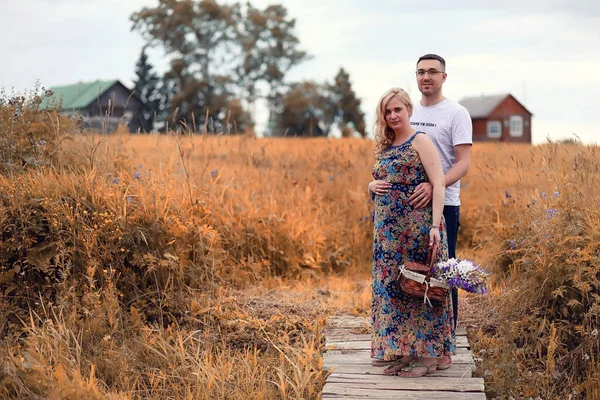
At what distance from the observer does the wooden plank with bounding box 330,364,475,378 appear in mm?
4891

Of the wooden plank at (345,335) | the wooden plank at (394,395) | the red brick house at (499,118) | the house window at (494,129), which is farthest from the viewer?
the red brick house at (499,118)

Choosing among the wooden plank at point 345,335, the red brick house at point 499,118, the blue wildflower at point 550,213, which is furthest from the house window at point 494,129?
the wooden plank at point 345,335

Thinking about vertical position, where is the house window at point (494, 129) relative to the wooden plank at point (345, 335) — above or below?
above

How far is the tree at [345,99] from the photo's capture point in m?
38.3

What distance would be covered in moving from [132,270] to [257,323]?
51.2 inches

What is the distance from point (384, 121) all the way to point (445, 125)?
622mm

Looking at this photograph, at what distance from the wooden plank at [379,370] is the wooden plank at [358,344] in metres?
0.38

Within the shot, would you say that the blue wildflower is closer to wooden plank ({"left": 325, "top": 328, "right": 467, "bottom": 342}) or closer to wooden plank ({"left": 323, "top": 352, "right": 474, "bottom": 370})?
wooden plank ({"left": 325, "top": 328, "right": 467, "bottom": 342})

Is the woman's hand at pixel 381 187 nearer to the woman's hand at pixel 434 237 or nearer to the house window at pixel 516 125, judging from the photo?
the woman's hand at pixel 434 237

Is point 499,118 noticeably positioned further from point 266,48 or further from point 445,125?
point 445,125

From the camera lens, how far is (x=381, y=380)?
477 cm

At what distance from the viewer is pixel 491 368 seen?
526 centimetres

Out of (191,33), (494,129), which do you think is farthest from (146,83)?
(494,129)

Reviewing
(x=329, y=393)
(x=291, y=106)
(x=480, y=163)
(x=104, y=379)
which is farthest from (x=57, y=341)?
(x=291, y=106)
